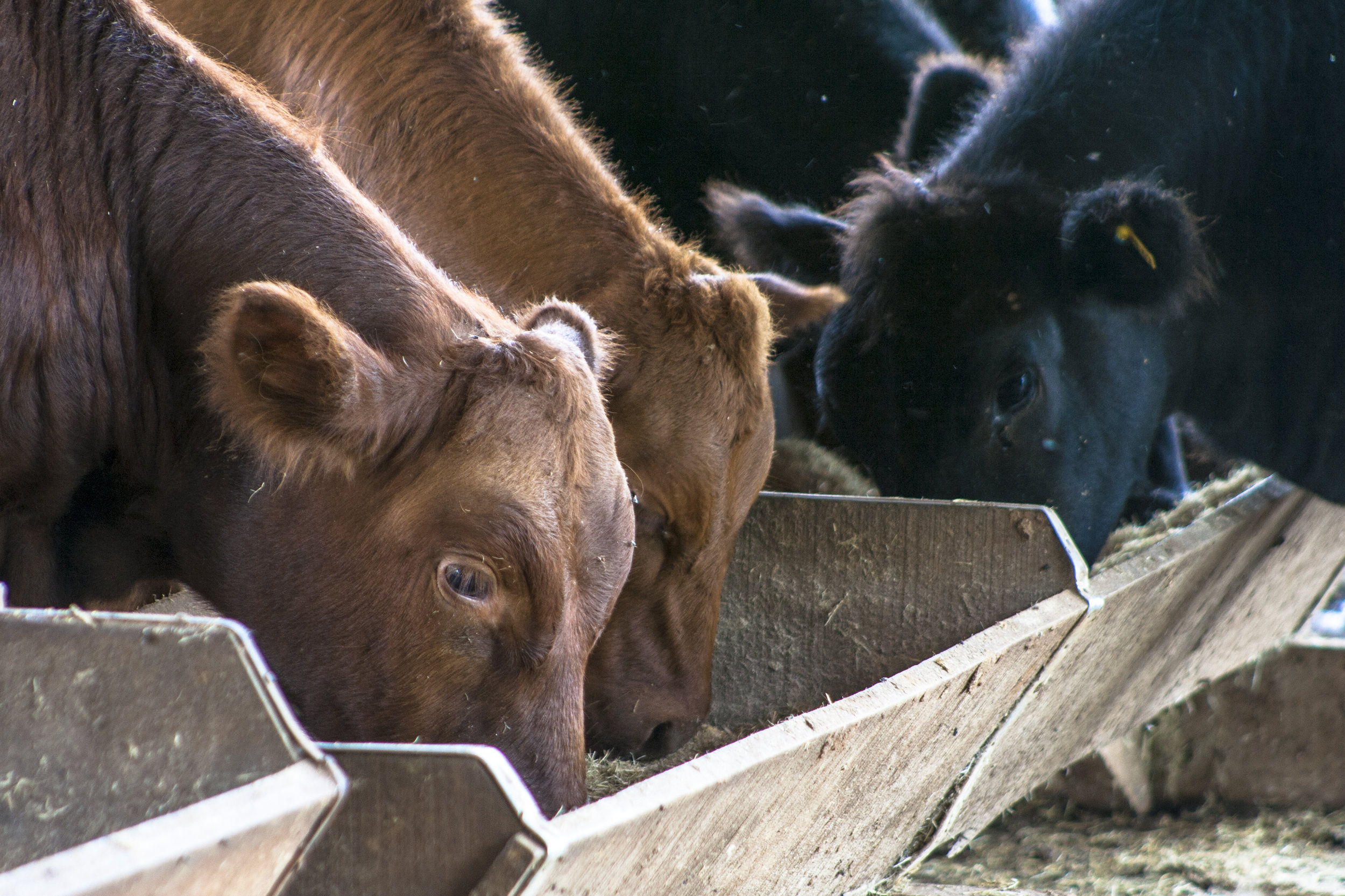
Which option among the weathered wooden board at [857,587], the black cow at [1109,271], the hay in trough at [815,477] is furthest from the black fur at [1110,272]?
the weathered wooden board at [857,587]

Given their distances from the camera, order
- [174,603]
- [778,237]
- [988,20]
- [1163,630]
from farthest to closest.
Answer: [988,20]
[778,237]
[1163,630]
[174,603]

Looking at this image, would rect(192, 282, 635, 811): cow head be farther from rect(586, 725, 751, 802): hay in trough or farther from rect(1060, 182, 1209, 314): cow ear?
rect(1060, 182, 1209, 314): cow ear

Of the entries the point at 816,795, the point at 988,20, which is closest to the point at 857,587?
the point at 816,795

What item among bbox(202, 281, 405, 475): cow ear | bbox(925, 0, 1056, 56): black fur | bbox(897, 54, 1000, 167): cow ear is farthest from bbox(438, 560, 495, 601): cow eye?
bbox(925, 0, 1056, 56): black fur

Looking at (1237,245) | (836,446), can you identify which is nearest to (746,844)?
(836,446)

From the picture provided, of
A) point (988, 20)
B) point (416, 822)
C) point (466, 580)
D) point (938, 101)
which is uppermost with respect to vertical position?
point (988, 20)

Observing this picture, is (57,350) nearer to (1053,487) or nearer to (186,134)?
(186,134)

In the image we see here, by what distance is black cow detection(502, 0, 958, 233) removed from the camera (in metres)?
4.71

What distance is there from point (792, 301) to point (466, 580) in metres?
1.80

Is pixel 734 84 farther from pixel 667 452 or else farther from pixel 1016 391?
pixel 667 452

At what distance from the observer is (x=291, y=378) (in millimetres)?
1722

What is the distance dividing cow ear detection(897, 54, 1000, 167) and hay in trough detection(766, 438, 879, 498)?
4.14 feet

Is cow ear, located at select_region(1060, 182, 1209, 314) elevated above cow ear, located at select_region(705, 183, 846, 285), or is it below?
above

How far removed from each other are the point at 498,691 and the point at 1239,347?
303 centimetres
